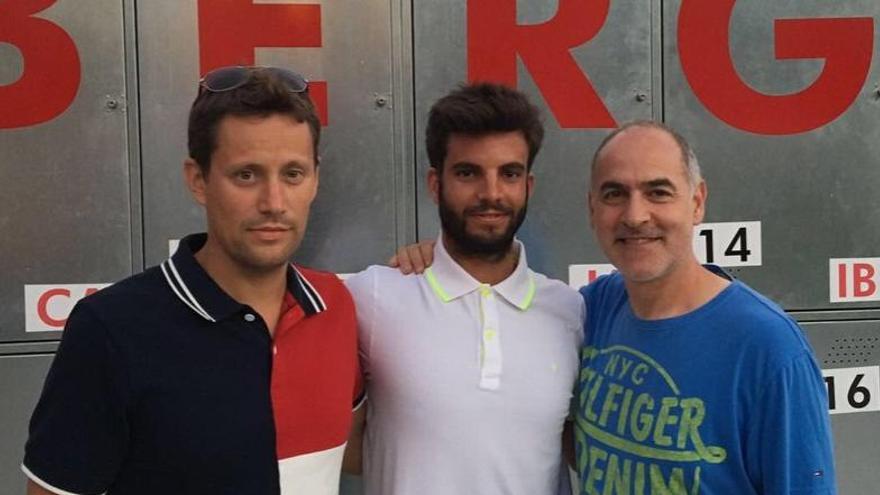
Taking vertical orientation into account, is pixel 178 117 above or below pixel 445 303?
above

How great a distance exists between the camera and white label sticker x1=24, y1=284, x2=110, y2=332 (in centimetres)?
266

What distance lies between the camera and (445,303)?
1955 mm

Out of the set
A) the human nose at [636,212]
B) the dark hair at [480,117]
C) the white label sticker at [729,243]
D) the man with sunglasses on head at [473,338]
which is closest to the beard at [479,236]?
the man with sunglasses on head at [473,338]

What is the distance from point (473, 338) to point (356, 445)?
409mm

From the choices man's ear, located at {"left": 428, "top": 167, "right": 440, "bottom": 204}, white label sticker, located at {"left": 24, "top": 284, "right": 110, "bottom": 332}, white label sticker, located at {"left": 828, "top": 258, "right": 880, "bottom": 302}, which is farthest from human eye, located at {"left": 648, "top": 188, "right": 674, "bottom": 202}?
white label sticker, located at {"left": 24, "top": 284, "right": 110, "bottom": 332}

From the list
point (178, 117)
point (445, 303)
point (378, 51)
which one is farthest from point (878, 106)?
point (178, 117)

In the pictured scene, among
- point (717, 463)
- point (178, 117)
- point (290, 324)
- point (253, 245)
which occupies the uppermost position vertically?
point (178, 117)

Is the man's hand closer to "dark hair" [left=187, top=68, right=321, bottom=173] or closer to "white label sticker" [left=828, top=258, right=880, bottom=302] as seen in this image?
"dark hair" [left=187, top=68, right=321, bottom=173]

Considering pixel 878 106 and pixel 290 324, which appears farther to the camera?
pixel 878 106

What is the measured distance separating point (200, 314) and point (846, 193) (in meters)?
2.36

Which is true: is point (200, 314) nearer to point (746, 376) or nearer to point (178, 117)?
point (746, 376)

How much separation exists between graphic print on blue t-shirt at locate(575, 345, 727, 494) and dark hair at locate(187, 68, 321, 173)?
0.80 meters

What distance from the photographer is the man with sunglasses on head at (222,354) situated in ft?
4.71

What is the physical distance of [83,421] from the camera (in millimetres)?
1425
